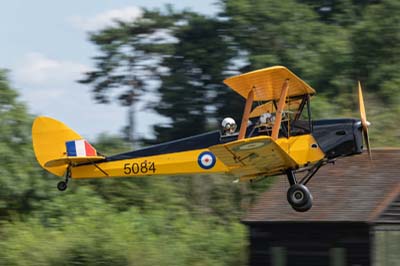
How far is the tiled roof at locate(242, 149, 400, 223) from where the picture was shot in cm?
1830

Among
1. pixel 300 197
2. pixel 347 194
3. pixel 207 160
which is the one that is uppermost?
pixel 347 194

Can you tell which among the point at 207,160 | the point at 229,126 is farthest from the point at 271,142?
the point at 207,160

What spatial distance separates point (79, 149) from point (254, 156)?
3.81 metres

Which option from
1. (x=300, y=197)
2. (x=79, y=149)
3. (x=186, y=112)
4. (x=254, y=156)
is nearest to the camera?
(x=254, y=156)

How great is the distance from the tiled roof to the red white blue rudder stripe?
4733mm

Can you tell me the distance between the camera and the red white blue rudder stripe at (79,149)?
15.9 metres

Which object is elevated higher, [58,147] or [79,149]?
[58,147]

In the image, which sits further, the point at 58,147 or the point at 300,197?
the point at 58,147

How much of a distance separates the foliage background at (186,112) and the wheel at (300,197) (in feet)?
25.0

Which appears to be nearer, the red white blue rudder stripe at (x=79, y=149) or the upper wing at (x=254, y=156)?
the upper wing at (x=254, y=156)

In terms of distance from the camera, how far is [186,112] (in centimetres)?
3447

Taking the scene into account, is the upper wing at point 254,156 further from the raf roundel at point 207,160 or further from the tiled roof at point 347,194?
the tiled roof at point 347,194

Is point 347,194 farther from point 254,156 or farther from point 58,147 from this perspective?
point 58,147

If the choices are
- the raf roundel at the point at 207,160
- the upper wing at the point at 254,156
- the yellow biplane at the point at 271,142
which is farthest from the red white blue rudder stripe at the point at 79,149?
the upper wing at the point at 254,156
